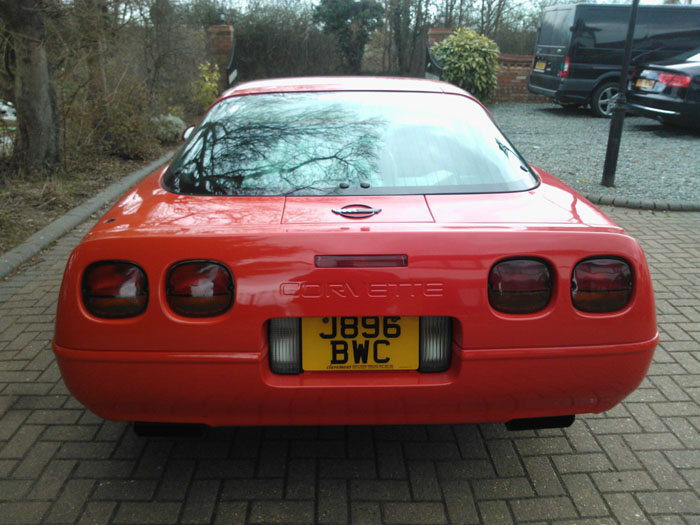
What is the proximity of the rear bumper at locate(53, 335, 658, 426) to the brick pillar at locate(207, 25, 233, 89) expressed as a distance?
1707cm

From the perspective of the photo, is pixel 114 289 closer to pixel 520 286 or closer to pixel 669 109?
pixel 520 286

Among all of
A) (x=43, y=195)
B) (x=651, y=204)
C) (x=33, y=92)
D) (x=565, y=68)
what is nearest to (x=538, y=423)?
(x=651, y=204)

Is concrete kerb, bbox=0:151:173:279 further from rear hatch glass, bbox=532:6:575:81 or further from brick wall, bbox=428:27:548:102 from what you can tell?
brick wall, bbox=428:27:548:102

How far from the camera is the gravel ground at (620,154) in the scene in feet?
23.8

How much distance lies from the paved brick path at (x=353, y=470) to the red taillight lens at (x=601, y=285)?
77cm

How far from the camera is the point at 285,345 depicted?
1.99m

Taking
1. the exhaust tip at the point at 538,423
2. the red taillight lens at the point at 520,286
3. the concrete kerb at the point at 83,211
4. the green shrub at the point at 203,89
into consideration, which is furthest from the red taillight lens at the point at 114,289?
the green shrub at the point at 203,89

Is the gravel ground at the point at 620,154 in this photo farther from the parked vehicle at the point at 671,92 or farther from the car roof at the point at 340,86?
the car roof at the point at 340,86

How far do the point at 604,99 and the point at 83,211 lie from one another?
441 inches

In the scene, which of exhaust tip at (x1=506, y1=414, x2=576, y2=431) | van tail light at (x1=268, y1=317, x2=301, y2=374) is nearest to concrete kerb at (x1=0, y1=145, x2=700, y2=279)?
van tail light at (x1=268, y1=317, x2=301, y2=374)

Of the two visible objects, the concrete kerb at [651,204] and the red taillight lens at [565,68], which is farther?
the red taillight lens at [565,68]

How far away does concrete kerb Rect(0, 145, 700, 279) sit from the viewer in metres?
4.92

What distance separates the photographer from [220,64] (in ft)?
59.9

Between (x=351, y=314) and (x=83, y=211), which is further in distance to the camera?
(x=83, y=211)
